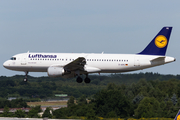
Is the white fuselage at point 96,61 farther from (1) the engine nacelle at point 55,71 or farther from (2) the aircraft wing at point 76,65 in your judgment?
(1) the engine nacelle at point 55,71

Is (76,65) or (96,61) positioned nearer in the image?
(76,65)

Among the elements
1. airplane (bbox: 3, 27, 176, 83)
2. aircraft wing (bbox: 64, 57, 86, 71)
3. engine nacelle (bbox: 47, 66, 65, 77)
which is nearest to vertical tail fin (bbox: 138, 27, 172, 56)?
airplane (bbox: 3, 27, 176, 83)

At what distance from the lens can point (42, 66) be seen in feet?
189

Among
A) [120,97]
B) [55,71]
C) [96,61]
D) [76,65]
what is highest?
[96,61]

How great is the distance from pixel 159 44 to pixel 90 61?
1137cm

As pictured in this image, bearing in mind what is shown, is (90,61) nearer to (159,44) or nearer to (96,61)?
(96,61)

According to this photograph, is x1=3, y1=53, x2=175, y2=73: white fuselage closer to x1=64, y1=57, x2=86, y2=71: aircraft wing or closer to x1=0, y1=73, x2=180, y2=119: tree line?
x1=64, y1=57, x2=86, y2=71: aircraft wing

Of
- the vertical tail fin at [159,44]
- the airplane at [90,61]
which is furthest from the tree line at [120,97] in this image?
the airplane at [90,61]

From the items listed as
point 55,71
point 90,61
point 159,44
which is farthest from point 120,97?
point 55,71

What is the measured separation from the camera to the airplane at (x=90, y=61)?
56844 millimetres

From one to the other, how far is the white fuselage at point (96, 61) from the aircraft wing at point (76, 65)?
78 cm

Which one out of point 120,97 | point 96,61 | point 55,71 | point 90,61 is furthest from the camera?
point 120,97

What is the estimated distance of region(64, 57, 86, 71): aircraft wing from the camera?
55125 mm

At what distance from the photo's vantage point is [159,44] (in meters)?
58.7
